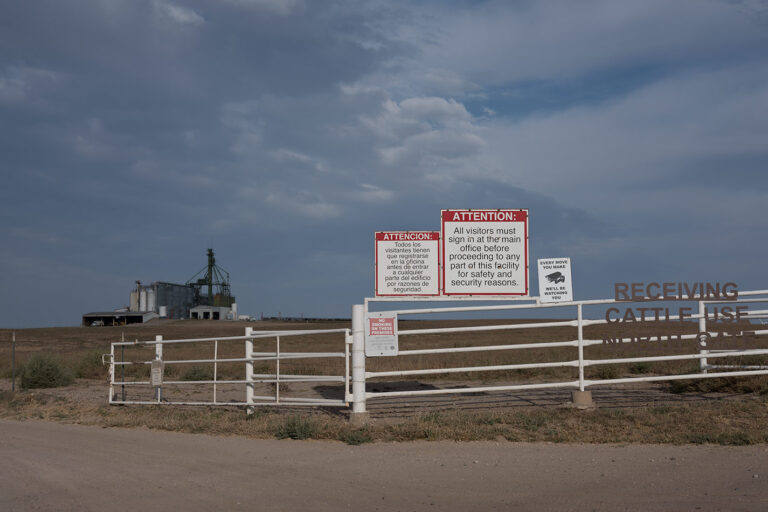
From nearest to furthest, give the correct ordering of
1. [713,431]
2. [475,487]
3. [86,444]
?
[475,487], [713,431], [86,444]

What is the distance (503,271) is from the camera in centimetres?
1145

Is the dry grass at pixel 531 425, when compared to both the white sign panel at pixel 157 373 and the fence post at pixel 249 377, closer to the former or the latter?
the fence post at pixel 249 377

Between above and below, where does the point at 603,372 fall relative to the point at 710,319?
below

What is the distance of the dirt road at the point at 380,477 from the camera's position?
5828 mm

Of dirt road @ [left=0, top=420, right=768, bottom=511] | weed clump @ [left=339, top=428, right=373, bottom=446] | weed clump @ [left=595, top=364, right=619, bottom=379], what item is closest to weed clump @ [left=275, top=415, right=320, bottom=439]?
dirt road @ [left=0, top=420, right=768, bottom=511]

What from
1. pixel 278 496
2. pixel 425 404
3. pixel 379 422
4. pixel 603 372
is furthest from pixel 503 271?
pixel 278 496

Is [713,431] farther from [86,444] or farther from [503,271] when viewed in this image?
[86,444]

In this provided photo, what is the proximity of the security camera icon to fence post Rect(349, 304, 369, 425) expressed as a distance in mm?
3127

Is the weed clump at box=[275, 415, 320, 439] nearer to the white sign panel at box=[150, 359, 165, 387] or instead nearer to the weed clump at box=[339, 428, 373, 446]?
the weed clump at box=[339, 428, 373, 446]

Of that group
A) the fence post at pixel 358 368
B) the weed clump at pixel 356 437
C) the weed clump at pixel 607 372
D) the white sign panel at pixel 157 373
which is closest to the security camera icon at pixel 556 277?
the fence post at pixel 358 368

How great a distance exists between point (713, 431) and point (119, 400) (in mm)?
11641

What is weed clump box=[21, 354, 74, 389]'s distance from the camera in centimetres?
1783

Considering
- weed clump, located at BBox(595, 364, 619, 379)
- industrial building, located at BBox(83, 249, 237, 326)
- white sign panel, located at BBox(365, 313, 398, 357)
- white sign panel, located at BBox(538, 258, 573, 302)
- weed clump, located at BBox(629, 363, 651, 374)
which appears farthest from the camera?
industrial building, located at BBox(83, 249, 237, 326)

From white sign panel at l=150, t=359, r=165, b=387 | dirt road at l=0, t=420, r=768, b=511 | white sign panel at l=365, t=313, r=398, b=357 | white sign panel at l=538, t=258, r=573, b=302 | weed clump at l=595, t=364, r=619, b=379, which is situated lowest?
dirt road at l=0, t=420, r=768, b=511
